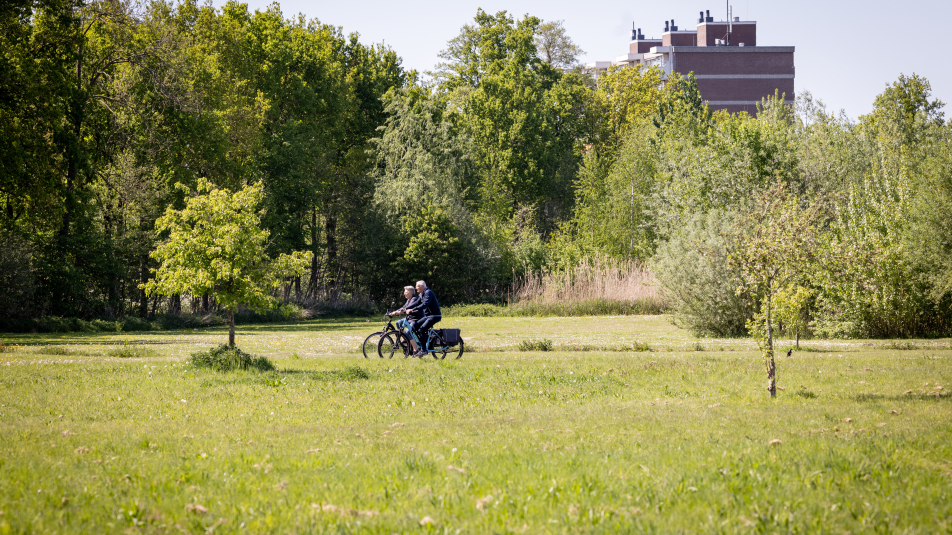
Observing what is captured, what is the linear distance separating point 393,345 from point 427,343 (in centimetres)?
84

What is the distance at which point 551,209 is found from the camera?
69438 millimetres

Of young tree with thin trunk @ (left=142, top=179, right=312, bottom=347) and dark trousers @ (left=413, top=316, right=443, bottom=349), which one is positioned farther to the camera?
dark trousers @ (left=413, top=316, right=443, bottom=349)

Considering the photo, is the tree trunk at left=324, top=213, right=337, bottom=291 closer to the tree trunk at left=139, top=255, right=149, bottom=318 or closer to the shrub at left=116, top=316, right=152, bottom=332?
the tree trunk at left=139, top=255, right=149, bottom=318

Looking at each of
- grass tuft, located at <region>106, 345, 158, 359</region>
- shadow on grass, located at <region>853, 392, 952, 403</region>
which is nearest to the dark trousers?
grass tuft, located at <region>106, 345, 158, 359</region>

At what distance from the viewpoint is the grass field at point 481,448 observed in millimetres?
5543

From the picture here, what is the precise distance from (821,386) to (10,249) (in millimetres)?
28924

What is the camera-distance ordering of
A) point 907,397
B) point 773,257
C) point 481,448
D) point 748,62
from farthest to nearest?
point 748,62, point 773,257, point 907,397, point 481,448

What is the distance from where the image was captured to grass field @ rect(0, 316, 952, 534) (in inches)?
218

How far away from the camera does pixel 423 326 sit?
17.2 meters

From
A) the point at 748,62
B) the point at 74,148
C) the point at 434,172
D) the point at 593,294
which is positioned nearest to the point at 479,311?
→ the point at 593,294

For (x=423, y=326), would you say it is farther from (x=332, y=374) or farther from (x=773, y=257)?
(x=773, y=257)

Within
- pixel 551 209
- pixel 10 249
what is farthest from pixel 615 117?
pixel 10 249

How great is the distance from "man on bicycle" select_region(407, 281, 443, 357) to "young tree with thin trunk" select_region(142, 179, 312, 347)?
2923 mm

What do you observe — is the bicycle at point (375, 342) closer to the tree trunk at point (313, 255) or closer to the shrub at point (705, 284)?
the shrub at point (705, 284)
